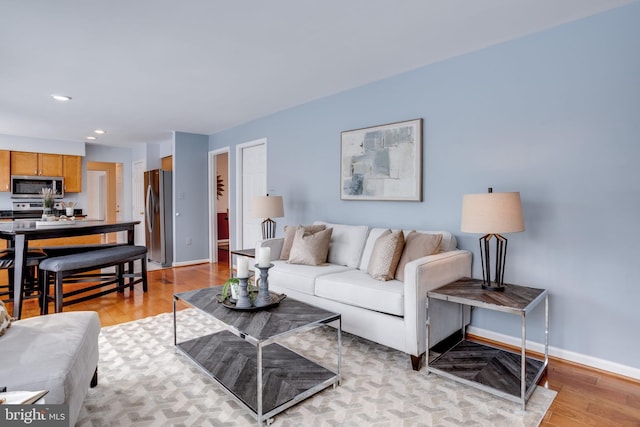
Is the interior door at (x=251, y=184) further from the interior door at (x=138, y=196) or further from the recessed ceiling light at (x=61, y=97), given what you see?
the interior door at (x=138, y=196)

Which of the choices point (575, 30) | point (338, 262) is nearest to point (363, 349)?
point (338, 262)

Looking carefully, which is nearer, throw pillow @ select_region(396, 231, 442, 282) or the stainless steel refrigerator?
throw pillow @ select_region(396, 231, 442, 282)

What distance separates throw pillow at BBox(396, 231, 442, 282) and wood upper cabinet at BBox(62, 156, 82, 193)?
7.16 meters

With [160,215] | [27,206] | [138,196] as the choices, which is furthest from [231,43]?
[27,206]

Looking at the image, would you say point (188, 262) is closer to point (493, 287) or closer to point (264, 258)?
point (264, 258)

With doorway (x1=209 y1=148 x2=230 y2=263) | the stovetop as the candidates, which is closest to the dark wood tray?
doorway (x1=209 y1=148 x2=230 y2=263)

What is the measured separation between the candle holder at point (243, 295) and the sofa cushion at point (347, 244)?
1.39 meters

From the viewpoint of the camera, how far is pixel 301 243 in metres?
3.53

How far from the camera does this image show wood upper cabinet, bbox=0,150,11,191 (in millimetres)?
6387

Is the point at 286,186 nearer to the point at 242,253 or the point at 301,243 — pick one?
the point at 242,253

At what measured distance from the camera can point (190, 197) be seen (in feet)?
20.6

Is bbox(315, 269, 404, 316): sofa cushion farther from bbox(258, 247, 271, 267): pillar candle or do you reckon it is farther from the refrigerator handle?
the refrigerator handle

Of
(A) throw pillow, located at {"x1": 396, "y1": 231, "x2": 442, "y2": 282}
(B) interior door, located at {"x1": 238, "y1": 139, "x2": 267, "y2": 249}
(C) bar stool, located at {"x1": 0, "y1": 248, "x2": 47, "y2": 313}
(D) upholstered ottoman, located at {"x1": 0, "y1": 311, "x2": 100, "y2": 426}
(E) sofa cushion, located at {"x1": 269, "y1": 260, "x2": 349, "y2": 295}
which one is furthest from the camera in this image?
(B) interior door, located at {"x1": 238, "y1": 139, "x2": 267, "y2": 249}

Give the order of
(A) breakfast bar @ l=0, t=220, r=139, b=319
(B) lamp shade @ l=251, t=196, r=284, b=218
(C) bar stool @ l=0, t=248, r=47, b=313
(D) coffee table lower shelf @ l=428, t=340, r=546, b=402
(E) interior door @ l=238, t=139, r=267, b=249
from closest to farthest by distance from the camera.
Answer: (D) coffee table lower shelf @ l=428, t=340, r=546, b=402
(A) breakfast bar @ l=0, t=220, r=139, b=319
(C) bar stool @ l=0, t=248, r=47, b=313
(B) lamp shade @ l=251, t=196, r=284, b=218
(E) interior door @ l=238, t=139, r=267, b=249
